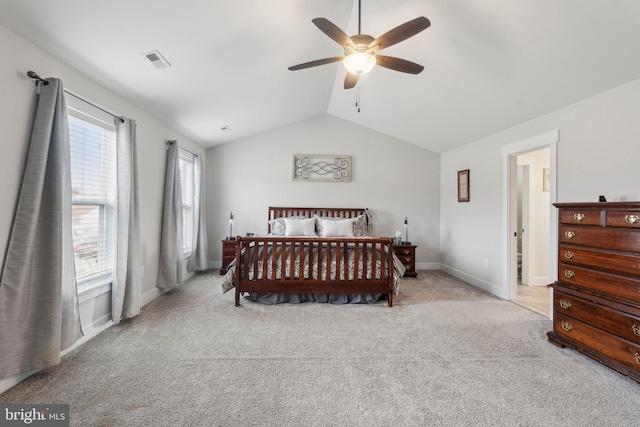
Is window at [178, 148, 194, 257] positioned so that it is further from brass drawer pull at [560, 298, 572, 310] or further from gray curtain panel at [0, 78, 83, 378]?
brass drawer pull at [560, 298, 572, 310]

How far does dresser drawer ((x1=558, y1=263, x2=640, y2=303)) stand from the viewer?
186cm

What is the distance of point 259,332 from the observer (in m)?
2.57

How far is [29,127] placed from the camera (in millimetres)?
1874

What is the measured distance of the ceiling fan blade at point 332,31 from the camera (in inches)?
72.3

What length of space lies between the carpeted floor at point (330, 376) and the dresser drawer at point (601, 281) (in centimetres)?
57

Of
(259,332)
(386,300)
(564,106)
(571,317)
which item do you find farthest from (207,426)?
(564,106)

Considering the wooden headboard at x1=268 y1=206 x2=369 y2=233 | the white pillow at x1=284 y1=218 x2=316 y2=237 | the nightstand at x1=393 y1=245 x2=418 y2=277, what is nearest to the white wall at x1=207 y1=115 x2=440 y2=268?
the wooden headboard at x1=268 y1=206 x2=369 y2=233

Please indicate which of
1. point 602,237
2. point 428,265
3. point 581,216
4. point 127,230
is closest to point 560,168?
point 581,216

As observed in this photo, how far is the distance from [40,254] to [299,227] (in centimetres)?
306

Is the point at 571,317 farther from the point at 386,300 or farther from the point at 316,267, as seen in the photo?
the point at 316,267

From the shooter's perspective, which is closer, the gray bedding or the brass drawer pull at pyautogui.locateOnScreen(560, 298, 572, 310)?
the brass drawer pull at pyautogui.locateOnScreen(560, 298, 572, 310)

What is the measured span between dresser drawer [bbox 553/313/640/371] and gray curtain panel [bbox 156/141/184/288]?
13.7ft

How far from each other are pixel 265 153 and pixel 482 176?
3.74 m

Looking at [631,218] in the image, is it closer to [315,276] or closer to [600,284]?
[600,284]
